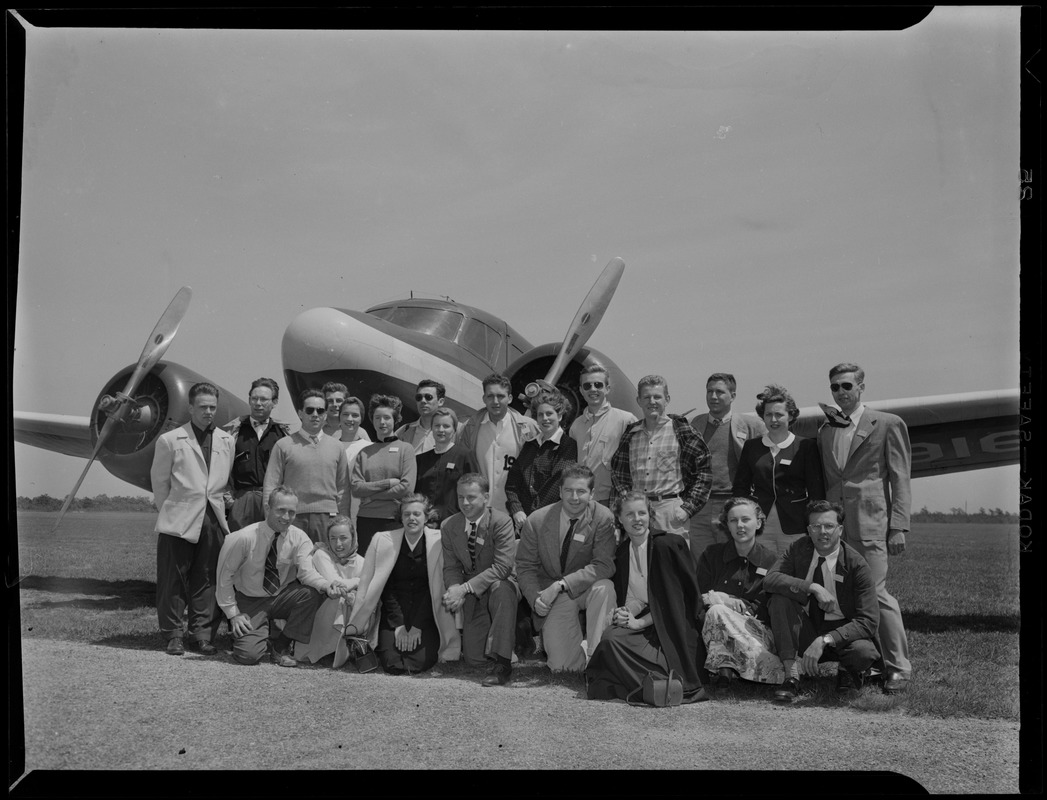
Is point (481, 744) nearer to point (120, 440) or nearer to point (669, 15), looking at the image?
point (669, 15)

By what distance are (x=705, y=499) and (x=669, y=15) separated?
2.90 meters

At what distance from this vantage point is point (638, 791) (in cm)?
426

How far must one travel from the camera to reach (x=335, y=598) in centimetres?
541

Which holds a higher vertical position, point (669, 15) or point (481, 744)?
point (669, 15)

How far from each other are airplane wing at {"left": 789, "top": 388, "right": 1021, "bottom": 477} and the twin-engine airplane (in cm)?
1

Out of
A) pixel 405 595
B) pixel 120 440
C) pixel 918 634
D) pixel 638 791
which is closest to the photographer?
pixel 638 791

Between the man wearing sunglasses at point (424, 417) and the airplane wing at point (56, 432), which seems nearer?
the man wearing sunglasses at point (424, 417)

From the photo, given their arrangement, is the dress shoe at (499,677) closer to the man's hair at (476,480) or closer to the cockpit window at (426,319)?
the man's hair at (476,480)

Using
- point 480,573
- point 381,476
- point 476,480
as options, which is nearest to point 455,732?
point 480,573

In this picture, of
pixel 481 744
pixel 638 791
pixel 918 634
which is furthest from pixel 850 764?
pixel 918 634

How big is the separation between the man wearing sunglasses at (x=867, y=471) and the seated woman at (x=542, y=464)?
1730 mm

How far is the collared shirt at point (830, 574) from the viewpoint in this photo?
16.3 ft

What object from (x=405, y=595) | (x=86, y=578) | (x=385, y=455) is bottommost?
(x=86, y=578)

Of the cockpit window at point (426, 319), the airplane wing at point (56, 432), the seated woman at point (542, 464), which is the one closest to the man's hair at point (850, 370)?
the seated woman at point (542, 464)
